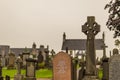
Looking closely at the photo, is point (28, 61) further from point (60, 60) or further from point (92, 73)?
point (92, 73)

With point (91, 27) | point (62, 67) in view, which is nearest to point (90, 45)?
point (91, 27)

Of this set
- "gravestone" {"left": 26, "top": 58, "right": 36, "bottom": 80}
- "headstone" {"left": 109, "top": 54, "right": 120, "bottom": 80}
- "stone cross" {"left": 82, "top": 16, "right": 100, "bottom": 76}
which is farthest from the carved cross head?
"headstone" {"left": 109, "top": 54, "right": 120, "bottom": 80}

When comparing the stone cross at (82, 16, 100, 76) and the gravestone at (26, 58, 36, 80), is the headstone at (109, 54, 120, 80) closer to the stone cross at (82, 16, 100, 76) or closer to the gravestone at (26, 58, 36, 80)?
the stone cross at (82, 16, 100, 76)

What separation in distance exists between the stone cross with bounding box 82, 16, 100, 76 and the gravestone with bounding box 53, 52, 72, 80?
2.23m

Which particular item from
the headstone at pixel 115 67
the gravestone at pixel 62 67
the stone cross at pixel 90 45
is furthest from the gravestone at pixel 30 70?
the headstone at pixel 115 67

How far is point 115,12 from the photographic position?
93.6 ft

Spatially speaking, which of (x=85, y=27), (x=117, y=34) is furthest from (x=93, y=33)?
(x=117, y=34)

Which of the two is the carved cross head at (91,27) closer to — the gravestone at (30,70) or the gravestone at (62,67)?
the gravestone at (62,67)

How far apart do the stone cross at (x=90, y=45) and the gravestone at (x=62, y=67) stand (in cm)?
223

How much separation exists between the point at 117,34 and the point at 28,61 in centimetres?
835

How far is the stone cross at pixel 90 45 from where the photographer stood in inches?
693

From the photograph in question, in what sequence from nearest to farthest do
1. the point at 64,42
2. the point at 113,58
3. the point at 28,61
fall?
the point at 113,58 → the point at 28,61 → the point at 64,42

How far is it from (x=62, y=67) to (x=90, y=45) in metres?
2.80

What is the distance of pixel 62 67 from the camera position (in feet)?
65.9
